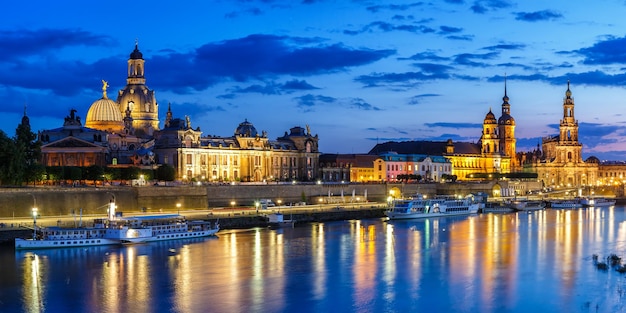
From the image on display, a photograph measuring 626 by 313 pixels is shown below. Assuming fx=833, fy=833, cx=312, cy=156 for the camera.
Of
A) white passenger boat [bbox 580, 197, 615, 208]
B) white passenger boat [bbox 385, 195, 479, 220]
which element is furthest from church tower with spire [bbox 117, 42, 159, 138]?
white passenger boat [bbox 580, 197, 615, 208]

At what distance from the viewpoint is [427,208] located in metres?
66.5

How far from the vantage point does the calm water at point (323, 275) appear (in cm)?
2823

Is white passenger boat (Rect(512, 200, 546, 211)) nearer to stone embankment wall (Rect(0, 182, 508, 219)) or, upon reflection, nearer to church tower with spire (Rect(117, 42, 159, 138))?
stone embankment wall (Rect(0, 182, 508, 219))

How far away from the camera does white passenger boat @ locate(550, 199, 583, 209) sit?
8505 cm

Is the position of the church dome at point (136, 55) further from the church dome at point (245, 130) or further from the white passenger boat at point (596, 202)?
the white passenger boat at point (596, 202)

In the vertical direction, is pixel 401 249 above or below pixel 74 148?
below

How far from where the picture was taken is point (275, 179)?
285 feet

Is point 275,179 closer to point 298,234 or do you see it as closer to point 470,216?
point 470,216

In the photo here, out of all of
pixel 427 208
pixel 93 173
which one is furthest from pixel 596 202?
pixel 93 173

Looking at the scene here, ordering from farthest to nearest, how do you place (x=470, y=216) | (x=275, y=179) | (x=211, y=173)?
(x=275, y=179) < (x=211, y=173) < (x=470, y=216)

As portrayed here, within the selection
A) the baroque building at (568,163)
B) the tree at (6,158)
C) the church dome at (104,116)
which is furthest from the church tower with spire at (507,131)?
the tree at (6,158)

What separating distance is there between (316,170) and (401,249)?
5220 cm

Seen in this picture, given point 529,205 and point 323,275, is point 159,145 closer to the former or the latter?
point 529,205

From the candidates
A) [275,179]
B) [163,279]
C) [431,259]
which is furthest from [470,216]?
[163,279]
